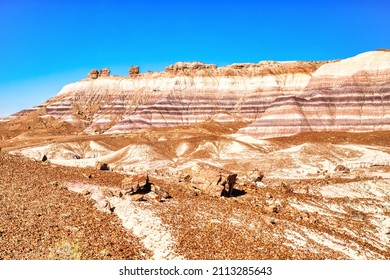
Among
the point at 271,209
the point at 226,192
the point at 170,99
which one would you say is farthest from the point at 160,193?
the point at 170,99

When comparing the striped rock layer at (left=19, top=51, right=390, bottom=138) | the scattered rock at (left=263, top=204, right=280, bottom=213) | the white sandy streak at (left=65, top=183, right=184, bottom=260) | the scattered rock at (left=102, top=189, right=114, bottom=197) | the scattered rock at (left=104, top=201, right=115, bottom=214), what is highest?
the striped rock layer at (left=19, top=51, right=390, bottom=138)

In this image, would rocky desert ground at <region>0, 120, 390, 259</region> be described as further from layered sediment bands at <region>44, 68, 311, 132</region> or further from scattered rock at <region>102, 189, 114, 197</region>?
layered sediment bands at <region>44, 68, 311, 132</region>

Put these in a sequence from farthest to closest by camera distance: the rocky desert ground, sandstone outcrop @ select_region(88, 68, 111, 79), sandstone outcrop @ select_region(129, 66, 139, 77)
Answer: sandstone outcrop @ select_region(88, 68, 111, 79) → sandstone outcrop @ select_region(129, 66, 139, 77) → the rocky desert ground

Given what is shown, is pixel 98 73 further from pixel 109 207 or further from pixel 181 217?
pixel 181 217

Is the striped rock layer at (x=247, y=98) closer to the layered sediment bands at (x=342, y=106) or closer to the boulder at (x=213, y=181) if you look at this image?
the layered sediment bands at (x=342, y=106)

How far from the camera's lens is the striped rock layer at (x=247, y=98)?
281 ft

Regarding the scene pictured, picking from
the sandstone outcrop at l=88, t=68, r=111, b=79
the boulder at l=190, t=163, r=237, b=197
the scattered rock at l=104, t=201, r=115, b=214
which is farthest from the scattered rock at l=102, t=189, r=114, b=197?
the sandstone outcrop at l=88, t=68, r=111, b=79

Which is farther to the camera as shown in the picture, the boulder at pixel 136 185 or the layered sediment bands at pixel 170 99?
the layered sediment bands at pixel 170 99

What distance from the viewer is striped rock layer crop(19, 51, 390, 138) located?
85500mm

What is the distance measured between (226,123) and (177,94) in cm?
2554

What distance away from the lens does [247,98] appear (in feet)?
438

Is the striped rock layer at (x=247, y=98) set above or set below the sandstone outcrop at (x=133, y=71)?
below

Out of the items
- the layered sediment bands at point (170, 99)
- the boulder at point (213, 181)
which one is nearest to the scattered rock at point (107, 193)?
the boulder at point (213, 181)
